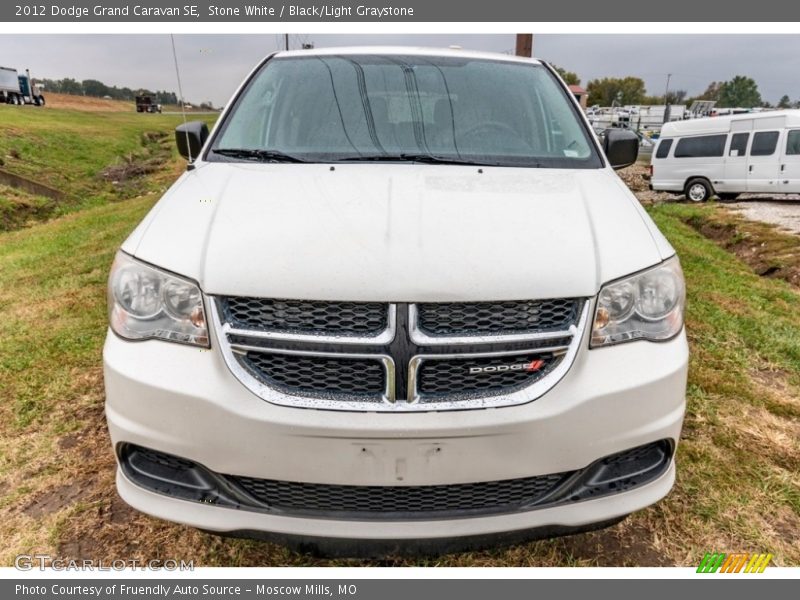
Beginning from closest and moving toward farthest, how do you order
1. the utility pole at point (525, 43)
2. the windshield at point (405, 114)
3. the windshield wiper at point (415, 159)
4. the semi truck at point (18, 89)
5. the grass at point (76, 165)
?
1. the windshield wiper at point (415, 159)
2. the windshield at point (405, 114)
3. the utility pole at point (525, 43)
4. the grass at point (76, 165)
5. the semi truck at point (18, 89)

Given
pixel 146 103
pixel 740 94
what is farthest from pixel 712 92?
pixel 146 103

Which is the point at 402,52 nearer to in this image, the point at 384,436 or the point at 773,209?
the point at 384,436

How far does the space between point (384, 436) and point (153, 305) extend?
0.84 meters

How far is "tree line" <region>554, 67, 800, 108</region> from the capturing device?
111562mm

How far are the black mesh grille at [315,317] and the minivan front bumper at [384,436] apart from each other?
0.57 feet

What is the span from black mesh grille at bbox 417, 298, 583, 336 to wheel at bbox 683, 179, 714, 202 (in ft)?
53.7

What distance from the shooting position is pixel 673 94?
110 meters

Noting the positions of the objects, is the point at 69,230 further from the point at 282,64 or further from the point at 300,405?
the point at 300,405

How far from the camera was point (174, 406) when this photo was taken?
5.47 ft

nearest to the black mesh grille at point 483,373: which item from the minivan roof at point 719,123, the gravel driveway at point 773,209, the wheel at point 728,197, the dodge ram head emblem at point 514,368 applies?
the dodge ram head emblem at point 514,368

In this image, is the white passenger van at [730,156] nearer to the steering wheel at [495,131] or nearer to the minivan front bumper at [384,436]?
the steering wheel at [495,131]

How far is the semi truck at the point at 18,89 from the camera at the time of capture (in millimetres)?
47312

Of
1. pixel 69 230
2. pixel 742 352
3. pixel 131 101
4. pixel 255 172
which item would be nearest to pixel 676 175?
pixel 742 352

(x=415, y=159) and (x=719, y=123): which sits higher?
(x=415, y=159)
